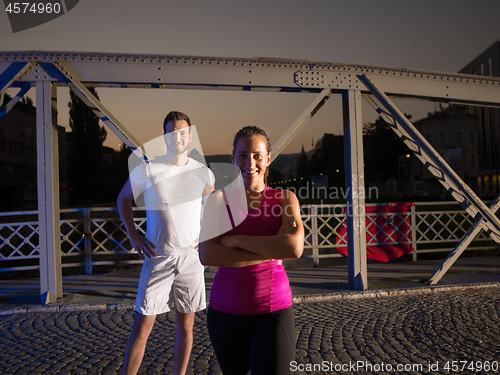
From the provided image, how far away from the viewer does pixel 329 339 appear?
416cm

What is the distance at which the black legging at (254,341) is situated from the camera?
168cm

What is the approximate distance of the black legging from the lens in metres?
1.68

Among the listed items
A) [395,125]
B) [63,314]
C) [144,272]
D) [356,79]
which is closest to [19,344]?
[63,314]

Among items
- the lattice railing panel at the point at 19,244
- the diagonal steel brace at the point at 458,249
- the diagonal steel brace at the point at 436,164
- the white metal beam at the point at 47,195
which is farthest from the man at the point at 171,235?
the diagonal steel brace at the point at 458,249

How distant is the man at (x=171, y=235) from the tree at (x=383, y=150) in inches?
1922

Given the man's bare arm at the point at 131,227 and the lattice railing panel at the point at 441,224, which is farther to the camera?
the lattice railing panel at the point at 441,224

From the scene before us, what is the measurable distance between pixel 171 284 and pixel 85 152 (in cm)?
4910

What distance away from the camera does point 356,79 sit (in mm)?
6410

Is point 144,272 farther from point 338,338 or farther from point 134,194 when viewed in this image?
point 338,338

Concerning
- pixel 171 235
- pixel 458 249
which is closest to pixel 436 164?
pixel 458 249

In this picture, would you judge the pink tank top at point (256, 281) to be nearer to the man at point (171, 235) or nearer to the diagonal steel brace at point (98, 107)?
the man at point (171, 235)

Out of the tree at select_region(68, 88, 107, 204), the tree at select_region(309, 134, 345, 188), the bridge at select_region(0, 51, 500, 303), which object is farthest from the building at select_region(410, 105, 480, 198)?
the bridge at select_region(0, 51, 500, 303)

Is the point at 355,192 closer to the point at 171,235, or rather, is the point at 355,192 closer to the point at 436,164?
the point at 436,164

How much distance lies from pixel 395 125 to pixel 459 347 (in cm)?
422
